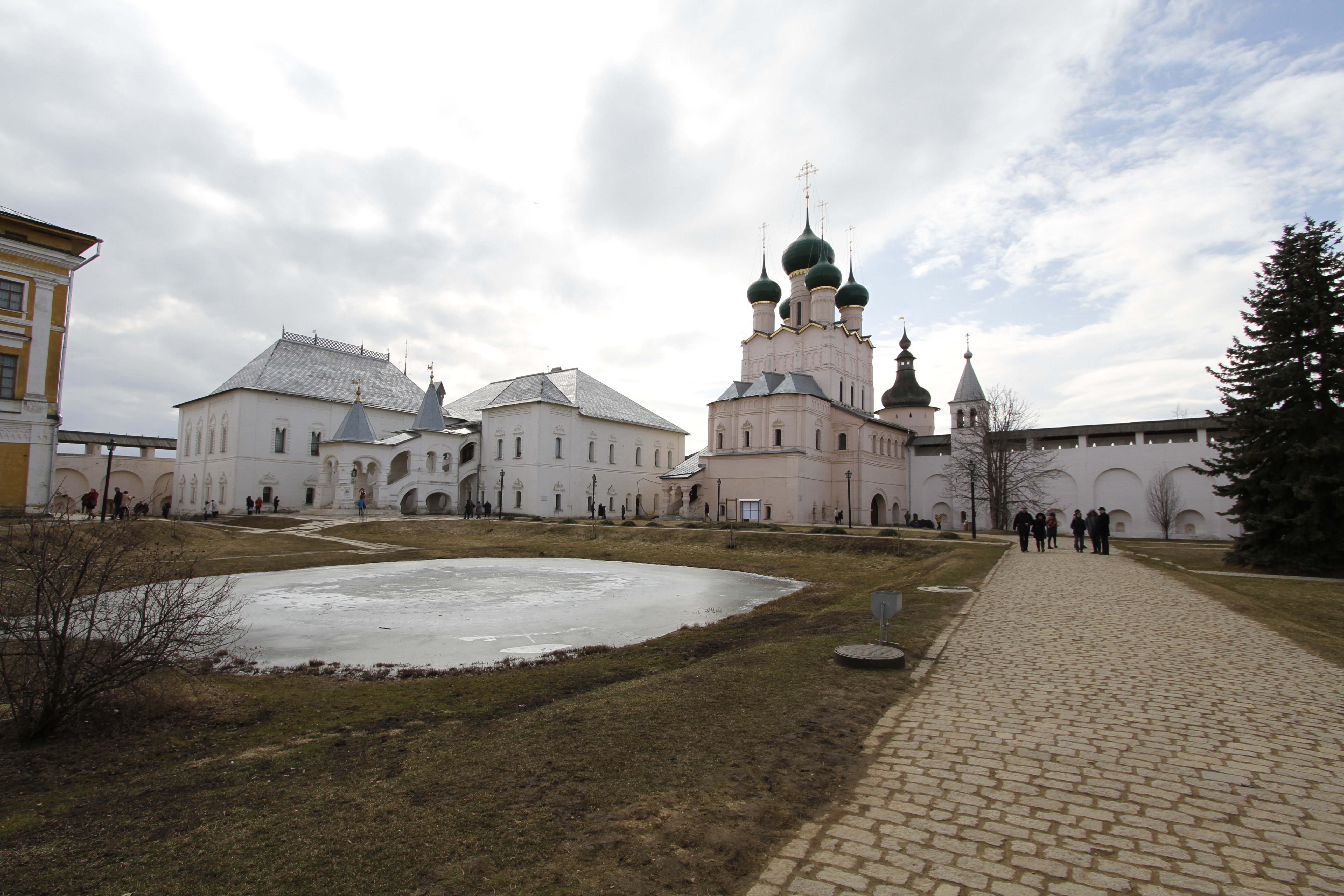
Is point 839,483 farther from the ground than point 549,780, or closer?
farther from the ground

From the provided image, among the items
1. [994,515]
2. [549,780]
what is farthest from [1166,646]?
[994,515]

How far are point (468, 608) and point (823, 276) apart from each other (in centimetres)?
4388

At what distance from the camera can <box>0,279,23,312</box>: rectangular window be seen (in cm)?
2377

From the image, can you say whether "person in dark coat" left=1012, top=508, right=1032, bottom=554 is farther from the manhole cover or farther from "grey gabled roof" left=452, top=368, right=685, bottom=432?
"grey gabled roof" left=452, top=368, right=685, bottom=432

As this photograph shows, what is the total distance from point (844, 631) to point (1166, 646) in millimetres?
3890

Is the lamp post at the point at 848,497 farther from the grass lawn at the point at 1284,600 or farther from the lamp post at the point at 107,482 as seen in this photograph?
the lamp post at the point at 107,482

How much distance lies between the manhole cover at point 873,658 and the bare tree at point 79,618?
6101 mm

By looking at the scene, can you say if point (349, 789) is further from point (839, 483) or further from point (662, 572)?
point (839, 483)

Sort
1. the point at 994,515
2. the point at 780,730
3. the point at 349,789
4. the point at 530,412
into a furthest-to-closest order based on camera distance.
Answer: the point at 530,412 → the point at 994,515 → the point at 780,730 → the point at 349,789

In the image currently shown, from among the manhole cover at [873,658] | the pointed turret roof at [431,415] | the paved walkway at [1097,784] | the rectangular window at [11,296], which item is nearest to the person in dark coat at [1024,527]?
the paved walkway at [1097,784]

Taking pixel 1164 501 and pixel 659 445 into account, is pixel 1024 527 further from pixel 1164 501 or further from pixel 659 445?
pixel 659 445

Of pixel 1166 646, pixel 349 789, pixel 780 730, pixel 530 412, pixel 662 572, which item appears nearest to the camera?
pixel 349 789

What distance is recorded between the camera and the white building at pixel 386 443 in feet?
135

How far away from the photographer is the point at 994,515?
39.1 metres
